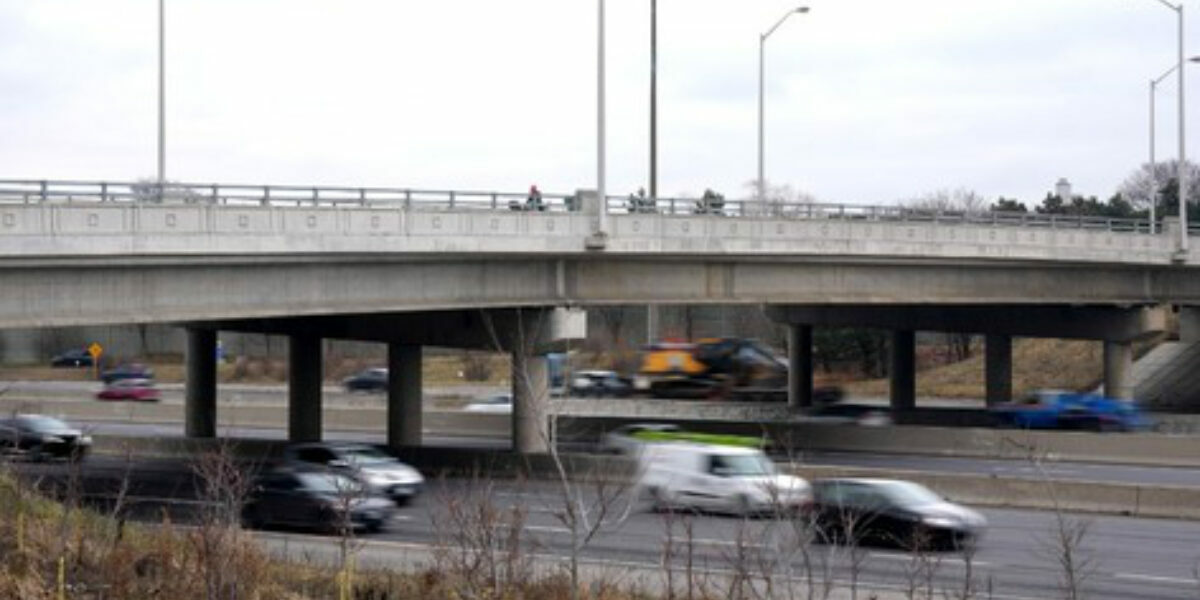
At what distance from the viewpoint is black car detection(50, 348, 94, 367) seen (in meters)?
111

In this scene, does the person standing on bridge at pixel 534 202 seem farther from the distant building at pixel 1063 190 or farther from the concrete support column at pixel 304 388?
the distant building at pixel 1063 190

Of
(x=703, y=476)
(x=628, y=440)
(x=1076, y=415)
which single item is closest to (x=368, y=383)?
(x=1076, y=415)

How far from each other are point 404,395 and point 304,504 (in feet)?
69.7

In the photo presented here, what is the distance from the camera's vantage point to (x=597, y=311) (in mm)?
113438

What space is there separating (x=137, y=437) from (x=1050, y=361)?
5449 cm

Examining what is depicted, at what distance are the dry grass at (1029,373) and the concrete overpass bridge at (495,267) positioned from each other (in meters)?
21.4

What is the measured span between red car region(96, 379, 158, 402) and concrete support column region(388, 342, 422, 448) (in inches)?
1370

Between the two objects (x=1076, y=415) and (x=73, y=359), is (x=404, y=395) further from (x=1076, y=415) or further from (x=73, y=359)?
(x=73, y=359)

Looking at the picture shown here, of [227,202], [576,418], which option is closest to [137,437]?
[576,418]

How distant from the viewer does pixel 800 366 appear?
79.4m

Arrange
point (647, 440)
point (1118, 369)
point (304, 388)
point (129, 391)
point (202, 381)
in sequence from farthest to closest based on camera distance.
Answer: point (129, 391) → point (1118, 369) → point (202, 381) → point (304, 388) → point (647, 440)

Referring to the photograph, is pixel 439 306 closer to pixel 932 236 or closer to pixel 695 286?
pixel 695 286

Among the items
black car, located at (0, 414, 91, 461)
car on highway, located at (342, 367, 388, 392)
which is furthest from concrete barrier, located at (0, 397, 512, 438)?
car on highway, located at (342, 367, 388, 392)

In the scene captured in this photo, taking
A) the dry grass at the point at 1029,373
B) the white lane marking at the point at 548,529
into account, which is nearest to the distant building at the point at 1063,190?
the dry grass at the point at 1029,373
